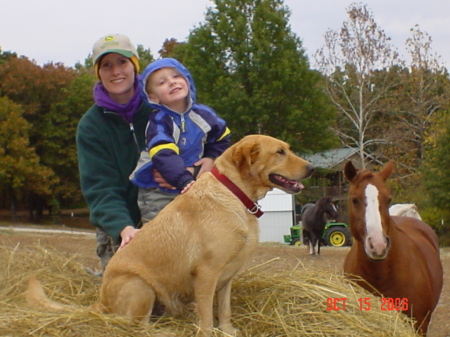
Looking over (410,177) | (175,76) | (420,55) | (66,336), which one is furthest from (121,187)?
(420,55)

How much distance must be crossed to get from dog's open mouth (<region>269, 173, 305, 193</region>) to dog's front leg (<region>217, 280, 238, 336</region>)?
0.67 metres

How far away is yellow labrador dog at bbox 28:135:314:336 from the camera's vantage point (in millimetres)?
3412

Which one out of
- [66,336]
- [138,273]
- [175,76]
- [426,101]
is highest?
[426,101]

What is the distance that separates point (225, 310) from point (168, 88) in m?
1.67

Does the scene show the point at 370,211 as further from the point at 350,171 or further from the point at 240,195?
the point at 240,195

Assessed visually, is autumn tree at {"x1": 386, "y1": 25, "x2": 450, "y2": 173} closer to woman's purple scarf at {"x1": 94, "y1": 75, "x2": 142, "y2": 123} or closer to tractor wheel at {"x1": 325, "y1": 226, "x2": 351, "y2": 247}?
tractor wheel at {"x1": 325, "y1": 226, "x2": 351, "y2": 247}

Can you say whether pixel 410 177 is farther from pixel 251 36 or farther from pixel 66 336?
pixel 66 336

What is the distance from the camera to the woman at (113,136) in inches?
169

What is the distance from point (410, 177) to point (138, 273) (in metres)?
31.1

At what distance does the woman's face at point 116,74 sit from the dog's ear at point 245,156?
1307 millimetres

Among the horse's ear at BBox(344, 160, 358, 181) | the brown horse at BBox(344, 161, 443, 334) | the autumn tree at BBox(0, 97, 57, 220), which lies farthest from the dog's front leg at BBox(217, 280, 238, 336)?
the autumn tree at BBox(0, 97, 57, 220)

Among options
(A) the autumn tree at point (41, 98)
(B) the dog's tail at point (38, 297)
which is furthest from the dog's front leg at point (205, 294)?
(A) the autumn tree at point (41, 98)

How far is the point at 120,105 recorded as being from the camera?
4.47m

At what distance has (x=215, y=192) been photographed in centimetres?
355
